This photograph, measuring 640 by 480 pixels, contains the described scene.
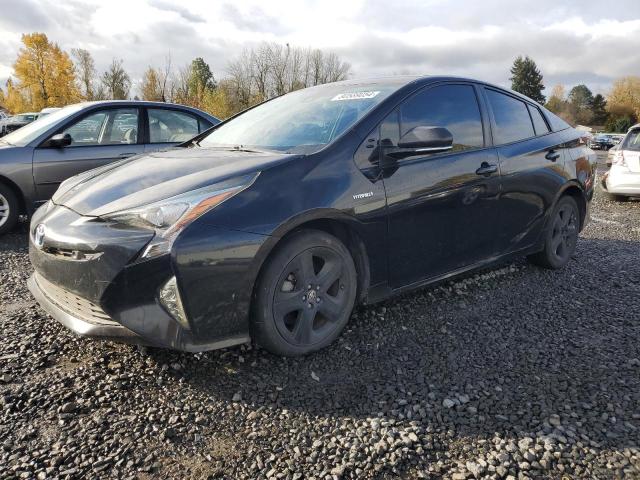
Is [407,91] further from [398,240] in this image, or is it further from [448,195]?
[398,240]

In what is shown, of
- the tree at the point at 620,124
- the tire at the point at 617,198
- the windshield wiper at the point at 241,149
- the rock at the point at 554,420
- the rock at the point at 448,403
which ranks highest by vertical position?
the tree at the point at 620,124

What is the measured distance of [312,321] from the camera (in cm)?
268

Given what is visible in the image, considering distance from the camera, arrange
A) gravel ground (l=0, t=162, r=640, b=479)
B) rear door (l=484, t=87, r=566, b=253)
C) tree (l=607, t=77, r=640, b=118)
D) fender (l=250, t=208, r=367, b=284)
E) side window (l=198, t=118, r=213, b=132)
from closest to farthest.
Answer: gravel ground (l=0, t=162, r=640, b=479)
fender (l=250, t=208, r=367, b=284)
rear door (l=484, t=87, r=566, b=253)
side window (l=198, t=118, r=213, b=132)
tree (l=607, t=77, r=640, b=118)

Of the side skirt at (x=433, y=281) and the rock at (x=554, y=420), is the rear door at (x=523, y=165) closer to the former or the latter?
the side skirt at (x=433, y=281)

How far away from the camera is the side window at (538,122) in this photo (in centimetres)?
415

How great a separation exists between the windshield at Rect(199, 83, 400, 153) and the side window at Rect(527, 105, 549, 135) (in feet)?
5.32

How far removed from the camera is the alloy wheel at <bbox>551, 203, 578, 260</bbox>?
434 centimetres

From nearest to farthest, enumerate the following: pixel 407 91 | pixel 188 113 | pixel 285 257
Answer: pixel 285 257, pixel 407 91, pixel 188 113

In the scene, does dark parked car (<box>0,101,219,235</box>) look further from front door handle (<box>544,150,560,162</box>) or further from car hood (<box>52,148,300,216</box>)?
front door handle (<box>544,150,560,162</box>)

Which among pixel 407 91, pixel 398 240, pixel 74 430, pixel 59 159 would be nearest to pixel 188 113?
pixel 59 159

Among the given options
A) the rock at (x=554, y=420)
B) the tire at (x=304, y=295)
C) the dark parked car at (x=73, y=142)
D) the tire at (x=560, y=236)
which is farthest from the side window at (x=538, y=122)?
the dark parked car at (x=73, y=142)

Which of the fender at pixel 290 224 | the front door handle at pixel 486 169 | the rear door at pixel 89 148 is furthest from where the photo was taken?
the rear door at pixel 89 148

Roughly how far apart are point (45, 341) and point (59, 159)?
10.6 ft

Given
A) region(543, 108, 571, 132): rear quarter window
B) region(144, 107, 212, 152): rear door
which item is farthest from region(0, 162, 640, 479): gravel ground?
region(144, 107, 212, 152): rear door
